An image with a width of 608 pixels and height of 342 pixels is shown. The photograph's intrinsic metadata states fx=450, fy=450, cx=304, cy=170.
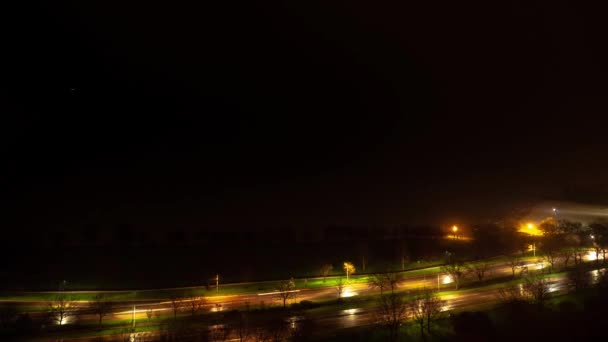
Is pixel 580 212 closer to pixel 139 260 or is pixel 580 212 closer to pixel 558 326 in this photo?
pixel 558 326

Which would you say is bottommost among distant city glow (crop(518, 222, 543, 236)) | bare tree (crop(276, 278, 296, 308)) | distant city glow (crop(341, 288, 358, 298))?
distant city glow (crop(341, 288, 358, 298))

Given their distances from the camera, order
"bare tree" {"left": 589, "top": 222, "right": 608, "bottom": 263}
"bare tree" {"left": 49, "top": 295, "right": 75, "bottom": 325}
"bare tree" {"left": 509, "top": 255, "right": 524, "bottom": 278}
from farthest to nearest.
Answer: "bare tree" {"left": 589, "top": 222, "right": 608, "bottom": 263} < "bare tree" {"left": 509, "top": 255, "right": 524, "bottom": 278} < "bare tree" {"left": 49, "top": 295, "right": 75, "bottom": 325}

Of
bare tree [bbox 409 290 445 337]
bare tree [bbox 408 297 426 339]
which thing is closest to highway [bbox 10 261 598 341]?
bare tree [bbox 409 290 445 337]

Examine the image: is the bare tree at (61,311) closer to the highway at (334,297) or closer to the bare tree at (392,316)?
the highway at (334,297)

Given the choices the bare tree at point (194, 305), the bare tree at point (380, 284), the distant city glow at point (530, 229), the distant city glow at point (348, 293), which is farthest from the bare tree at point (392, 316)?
the distant city glow at point (530, 229)

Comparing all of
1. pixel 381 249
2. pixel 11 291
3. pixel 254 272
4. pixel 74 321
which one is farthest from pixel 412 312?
pixel 11 291

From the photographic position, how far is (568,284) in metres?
25.3

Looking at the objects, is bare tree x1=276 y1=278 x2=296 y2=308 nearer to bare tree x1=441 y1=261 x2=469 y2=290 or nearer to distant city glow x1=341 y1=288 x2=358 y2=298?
distant city glow x1=341 y1=288 x2=358 y2=298

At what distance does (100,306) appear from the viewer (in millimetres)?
25188

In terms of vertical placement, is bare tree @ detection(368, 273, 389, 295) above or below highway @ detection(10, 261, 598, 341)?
above

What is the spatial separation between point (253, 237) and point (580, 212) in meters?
36.0

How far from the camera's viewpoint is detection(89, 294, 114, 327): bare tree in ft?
76.4

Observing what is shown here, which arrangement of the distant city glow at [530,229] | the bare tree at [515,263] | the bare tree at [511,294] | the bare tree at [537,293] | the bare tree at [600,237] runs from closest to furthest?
the bare tree at [537,293], the bare tree at [511,294], the bare tree at [515,263], the bare tree at [600,237], the distant city glow at [530,229]

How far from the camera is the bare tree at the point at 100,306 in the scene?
23294 mm
